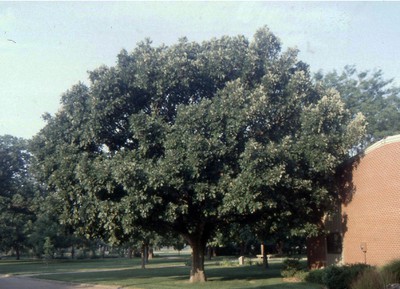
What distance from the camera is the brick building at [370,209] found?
85.9 ft

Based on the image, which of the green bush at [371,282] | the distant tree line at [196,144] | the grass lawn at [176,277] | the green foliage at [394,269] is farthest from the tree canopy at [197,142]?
the green bush at [371,282]

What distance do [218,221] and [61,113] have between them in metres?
10.3

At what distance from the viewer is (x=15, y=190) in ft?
231

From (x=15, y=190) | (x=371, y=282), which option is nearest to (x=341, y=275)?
(x=371, y=282)

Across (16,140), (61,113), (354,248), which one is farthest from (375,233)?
(16,140)

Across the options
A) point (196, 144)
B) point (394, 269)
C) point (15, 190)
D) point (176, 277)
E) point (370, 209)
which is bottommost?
point (176, 277)

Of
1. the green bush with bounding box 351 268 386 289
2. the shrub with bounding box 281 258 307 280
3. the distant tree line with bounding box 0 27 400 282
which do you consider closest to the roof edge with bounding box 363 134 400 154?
the distant tree line with bounding box 0 27 400 282

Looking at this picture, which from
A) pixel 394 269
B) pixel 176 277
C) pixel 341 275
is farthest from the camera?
pixel 176 277

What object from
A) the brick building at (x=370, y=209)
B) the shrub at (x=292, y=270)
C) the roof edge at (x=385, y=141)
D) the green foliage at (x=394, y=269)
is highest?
the roof edge at (x=385, y=141)

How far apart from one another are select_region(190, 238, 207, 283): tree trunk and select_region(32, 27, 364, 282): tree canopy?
8cm

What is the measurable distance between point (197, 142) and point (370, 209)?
36.1 ft

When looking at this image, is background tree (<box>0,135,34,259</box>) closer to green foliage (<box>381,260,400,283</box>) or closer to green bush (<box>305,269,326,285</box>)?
green bush (<box>305,269,326,285</box>)

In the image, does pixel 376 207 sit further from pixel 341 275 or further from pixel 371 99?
pixel 371 99

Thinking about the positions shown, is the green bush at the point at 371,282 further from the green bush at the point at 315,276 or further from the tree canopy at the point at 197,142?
the green bush at the point at 315,276
